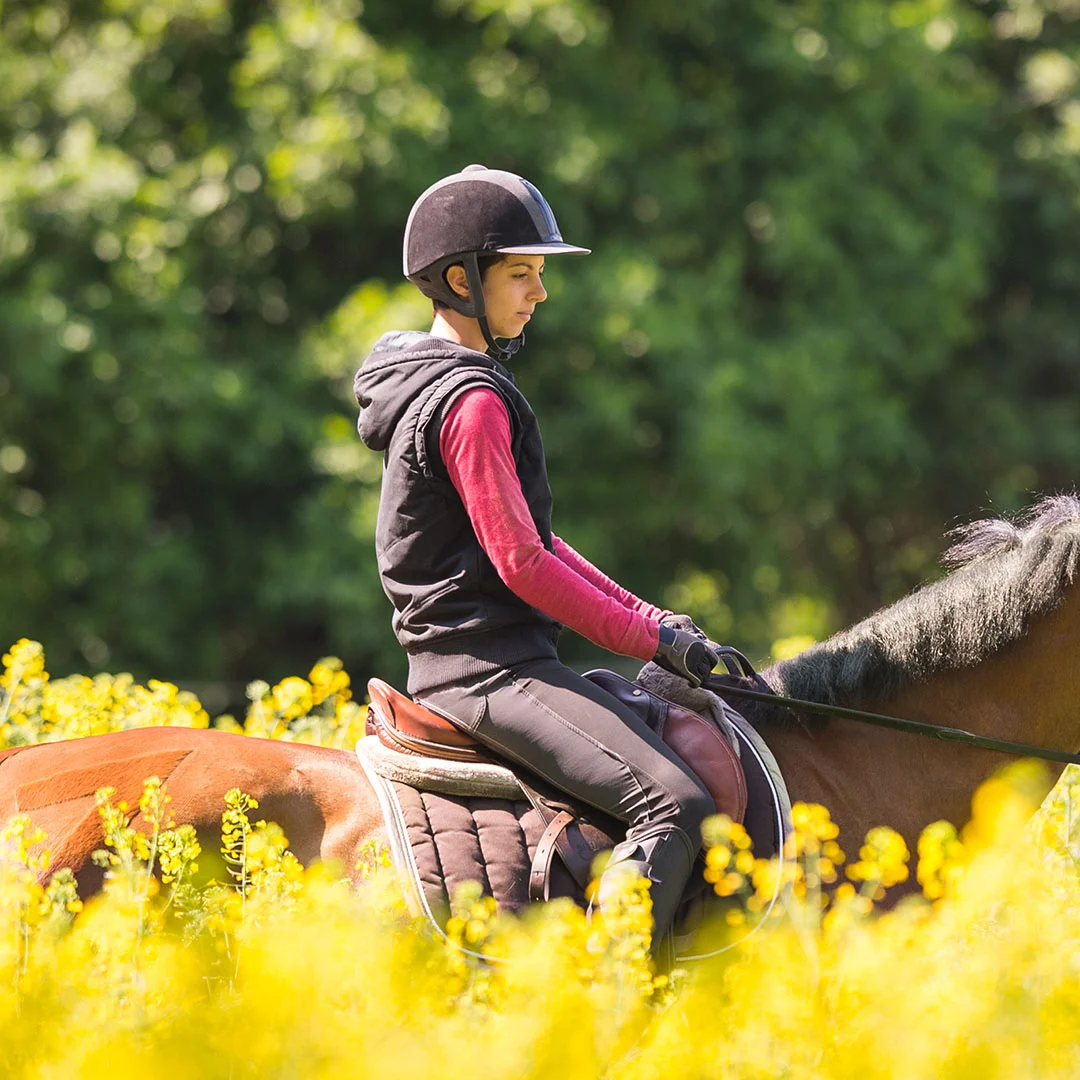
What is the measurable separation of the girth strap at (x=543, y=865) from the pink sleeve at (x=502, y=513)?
1.77 ft

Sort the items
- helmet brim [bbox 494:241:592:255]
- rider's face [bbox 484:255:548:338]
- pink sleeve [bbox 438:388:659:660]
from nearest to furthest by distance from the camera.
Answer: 1. pink sleeve [bbox 438:388:659:660]
2. helmet brim [bbox 494:241:592:255]
3. rider's face [bbox 484:255:548:338]

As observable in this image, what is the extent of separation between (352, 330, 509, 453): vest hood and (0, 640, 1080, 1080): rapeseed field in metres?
1.06

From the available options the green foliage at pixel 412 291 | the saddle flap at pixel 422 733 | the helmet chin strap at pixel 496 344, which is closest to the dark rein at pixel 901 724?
the saddle flap at pixel 422 733

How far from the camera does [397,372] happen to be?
13.5ft

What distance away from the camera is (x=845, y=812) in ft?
14.2

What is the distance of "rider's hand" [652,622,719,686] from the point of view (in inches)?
162

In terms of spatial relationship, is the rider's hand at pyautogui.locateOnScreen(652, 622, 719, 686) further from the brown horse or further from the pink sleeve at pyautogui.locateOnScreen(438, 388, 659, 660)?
the brown horse

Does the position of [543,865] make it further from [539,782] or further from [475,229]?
[475,229]

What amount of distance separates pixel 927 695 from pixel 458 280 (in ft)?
6.02

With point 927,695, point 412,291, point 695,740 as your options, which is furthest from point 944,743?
point 412,291

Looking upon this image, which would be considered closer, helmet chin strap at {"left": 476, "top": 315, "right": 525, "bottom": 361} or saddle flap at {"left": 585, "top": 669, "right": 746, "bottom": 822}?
saddle flap at {"left": 585, "top": 669, "right": 746, "bottom": 822}

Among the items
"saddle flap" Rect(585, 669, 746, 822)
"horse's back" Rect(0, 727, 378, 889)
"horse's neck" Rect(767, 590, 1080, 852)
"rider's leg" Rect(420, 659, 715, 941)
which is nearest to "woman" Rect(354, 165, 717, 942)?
"rider's leg" Rect(420, 659, 715, 941)

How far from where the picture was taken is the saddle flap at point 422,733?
13.5ft

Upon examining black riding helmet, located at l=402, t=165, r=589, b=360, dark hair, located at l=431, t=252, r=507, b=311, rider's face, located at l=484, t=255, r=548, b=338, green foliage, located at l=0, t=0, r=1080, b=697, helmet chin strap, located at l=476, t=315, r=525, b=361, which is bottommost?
green foliage, located at l=0, t=0, r=1080, b=697
